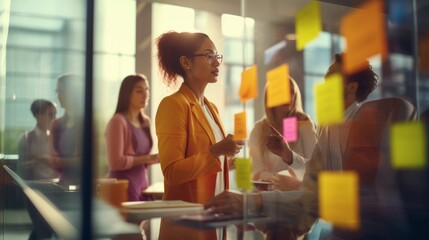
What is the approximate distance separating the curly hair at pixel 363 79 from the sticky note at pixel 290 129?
0.62ft

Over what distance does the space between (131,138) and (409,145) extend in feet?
3.08

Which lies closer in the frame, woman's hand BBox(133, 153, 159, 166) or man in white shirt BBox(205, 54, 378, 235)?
man in white shirt BBox(205, 54, 378, 235)

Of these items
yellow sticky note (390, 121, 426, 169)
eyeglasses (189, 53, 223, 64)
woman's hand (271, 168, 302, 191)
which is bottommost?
woman's hand (271, 168, 302, 191)

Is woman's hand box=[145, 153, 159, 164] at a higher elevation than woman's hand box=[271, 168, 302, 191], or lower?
higher

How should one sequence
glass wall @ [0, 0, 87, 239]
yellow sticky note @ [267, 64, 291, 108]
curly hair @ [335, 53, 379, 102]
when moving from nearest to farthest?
curly hair @ [335, 53, 379, 102], yellow sticky note @ [267, 64, 291, 108], glass wall @ [0, 0, 87, 239]

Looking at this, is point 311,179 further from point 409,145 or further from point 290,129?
point 409,145

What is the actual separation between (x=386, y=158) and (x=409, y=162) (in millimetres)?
147

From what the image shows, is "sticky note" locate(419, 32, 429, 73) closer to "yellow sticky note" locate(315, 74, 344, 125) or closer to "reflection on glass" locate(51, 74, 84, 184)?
"yellow sticky note" locate(315, 74, 344, 125)

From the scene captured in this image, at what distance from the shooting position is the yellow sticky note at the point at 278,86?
3.34 ft

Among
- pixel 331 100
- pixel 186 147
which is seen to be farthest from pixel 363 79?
pixel 186 147

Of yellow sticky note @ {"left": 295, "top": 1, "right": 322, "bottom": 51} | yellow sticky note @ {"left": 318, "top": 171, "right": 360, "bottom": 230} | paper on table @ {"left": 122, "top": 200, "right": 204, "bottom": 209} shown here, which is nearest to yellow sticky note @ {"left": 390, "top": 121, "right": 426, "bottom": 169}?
yellow sticky note @ {"left": 318, "top": 171, "right": 360, "bottom": 230}

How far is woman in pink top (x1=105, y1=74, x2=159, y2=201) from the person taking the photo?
134cm

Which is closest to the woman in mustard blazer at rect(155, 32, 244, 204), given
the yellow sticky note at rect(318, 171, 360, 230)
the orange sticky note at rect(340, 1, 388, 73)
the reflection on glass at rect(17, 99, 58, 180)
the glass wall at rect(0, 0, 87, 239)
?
the glass wall at rect(0, 0, 87, 239)

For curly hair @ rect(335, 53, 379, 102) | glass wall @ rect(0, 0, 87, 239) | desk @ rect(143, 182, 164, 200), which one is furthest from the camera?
glass wall @ rect(0, 0, 87, 239)
